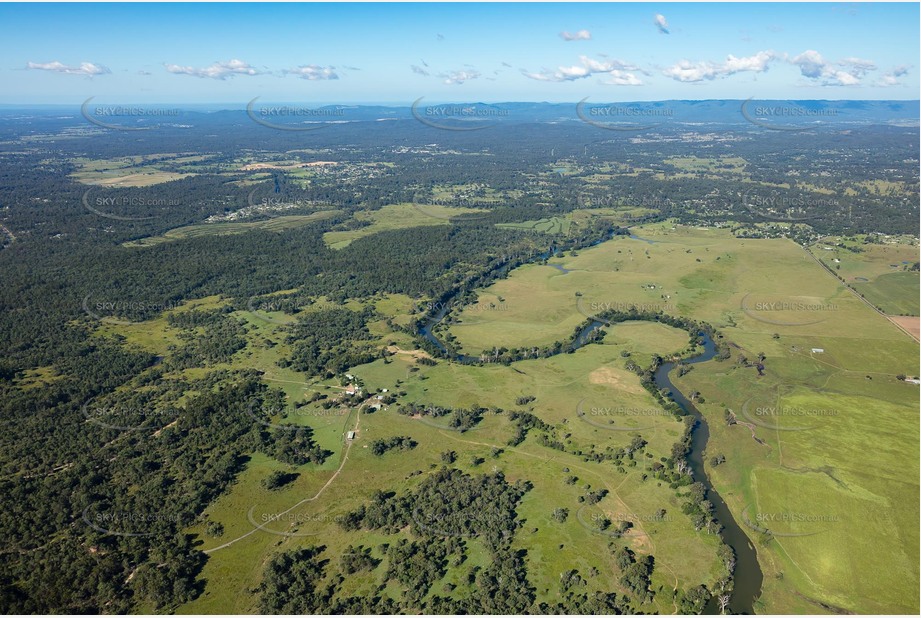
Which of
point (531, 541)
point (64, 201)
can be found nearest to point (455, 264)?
point (531, 541)

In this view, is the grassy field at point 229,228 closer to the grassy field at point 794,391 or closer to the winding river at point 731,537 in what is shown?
the grassy field at point 794,391

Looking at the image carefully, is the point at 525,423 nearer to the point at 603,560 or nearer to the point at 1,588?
the point at 603,560

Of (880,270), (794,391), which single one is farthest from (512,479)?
(880,270)

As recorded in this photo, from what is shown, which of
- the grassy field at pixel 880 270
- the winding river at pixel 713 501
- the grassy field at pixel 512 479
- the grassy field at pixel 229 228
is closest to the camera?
the winding river at pixel 713 501

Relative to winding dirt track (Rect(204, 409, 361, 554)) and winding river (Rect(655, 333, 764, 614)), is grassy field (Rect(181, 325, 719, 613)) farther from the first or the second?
winding river (Rect(655, 333, 764, 614))

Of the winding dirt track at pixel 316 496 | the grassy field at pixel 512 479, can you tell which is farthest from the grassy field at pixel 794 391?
the winding dirt track at pixel 316 496

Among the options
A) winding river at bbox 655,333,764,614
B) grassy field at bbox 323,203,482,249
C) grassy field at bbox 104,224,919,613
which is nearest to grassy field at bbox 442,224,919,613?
grassy field at bbox 104,224,919,613
